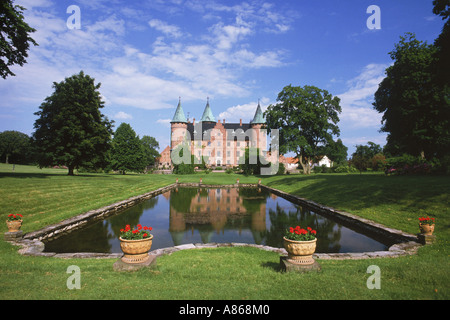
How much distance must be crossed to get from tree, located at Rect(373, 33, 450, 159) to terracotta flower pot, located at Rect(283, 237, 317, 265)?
2587 cm

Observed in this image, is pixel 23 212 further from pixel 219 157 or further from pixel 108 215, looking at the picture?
pixel 219 157

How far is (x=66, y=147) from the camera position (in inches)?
1073

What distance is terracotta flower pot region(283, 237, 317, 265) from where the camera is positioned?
17.9 ft

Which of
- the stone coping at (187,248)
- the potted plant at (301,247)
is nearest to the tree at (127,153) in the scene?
the stone coping at (187,248)

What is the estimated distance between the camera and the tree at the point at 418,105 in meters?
24.5

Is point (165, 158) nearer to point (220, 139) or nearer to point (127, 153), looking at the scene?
point (220, 139)

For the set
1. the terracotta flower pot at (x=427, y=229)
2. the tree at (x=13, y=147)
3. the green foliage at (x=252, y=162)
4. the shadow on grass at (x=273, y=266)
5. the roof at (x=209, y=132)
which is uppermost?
the roof at (x=209, y=132)

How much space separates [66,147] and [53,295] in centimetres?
2726

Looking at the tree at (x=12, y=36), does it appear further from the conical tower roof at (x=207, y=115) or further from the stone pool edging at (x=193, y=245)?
the conical tower roof at (x=207, y=115)

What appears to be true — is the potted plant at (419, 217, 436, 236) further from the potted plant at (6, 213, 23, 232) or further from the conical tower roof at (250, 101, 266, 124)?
the conical tower roof at (250, 101, 266, 124)

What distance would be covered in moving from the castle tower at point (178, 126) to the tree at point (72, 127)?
5140cm

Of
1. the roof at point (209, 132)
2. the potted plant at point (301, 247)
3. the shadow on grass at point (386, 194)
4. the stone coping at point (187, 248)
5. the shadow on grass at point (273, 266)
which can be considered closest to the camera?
the potted plant at point (301, 247)

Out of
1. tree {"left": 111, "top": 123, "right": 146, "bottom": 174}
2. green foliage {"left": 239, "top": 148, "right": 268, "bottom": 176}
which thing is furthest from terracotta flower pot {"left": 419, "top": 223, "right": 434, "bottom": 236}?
tree {"left": 111, "top": 123, "right": 146, "bottom": 174}
